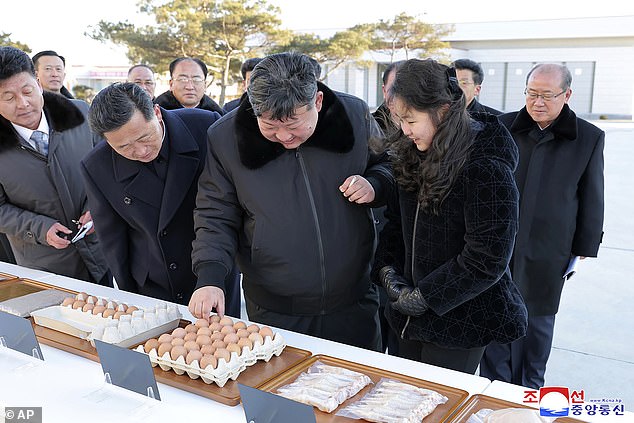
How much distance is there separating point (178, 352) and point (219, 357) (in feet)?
0.31

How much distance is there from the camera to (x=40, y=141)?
6.81 ft

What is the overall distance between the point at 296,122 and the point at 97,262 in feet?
3.87

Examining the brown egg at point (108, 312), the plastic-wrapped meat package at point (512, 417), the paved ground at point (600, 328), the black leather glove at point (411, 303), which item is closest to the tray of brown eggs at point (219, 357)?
Result: the brown egg at point (108, 312)

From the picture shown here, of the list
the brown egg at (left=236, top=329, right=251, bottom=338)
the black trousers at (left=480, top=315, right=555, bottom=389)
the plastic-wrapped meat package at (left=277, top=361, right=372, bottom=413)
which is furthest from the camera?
the black trousers at (left=480, top=315, right=555, bottom=389)

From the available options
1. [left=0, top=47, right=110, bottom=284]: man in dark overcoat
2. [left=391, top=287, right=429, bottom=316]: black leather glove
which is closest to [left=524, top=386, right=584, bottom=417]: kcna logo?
[left=391, top=287, right=429, bottom=316]: black leather glove

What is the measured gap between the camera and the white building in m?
21.2

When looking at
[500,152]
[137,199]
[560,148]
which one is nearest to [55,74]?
[137,199]

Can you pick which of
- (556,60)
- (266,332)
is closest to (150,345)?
(266,332)

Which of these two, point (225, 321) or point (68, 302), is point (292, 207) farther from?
point (68, 302)

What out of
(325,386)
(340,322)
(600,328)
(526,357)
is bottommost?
(600,328)

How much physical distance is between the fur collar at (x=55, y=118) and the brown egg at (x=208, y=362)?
132cm

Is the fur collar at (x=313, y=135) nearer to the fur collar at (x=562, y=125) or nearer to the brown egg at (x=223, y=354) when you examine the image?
the brown egg at (x=223, y=354)

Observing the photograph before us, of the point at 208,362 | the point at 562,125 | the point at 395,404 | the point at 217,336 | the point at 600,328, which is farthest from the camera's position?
the point at 600,328

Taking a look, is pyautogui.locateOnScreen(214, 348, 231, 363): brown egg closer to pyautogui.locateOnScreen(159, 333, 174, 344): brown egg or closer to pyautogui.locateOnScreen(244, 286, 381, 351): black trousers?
pyautogui.locateOnScreen(159, 333, 174, 344): brown egg
